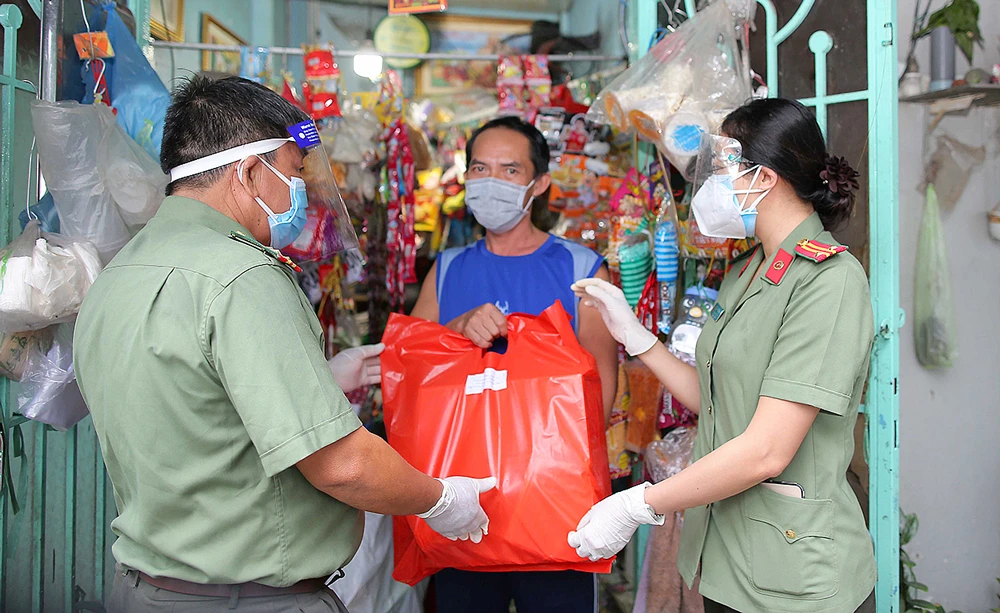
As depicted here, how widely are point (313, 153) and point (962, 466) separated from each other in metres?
2.94

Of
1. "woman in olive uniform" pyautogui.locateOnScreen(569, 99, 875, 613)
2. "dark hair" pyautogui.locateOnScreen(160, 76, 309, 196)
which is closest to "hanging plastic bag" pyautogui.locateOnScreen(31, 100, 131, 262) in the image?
"dark hair" pyautogui.locateOnScreen(160, 76, 309, 196)

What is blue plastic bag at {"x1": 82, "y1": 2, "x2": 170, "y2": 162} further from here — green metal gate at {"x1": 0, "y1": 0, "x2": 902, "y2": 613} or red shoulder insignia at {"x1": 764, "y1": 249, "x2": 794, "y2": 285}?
red shoulder insignia at {"x1": 764, "y1": 249, "x2": 794, "y2": 285}

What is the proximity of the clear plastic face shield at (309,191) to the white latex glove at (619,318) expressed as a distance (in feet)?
2.17

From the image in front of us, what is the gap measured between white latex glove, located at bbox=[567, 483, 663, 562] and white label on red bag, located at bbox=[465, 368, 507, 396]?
39 cm

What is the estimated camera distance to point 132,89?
7.15 ft

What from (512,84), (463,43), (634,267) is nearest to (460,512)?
(634,267)

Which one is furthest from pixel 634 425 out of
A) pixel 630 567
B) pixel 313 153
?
pixel 313 153

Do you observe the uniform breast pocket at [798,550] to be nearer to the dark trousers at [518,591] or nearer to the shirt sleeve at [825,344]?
the shirt sleeve at [825,344]

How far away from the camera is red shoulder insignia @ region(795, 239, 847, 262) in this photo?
1.52m

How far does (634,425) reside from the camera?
101 inches

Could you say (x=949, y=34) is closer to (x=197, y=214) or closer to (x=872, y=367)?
(x=872, y=367)

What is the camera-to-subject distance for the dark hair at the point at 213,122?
1348mm

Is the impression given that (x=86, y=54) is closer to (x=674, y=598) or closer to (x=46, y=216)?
(x=46, y=216)

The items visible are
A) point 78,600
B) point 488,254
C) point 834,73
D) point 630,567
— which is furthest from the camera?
point 630,567
